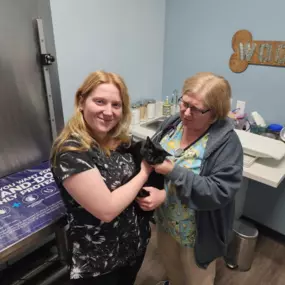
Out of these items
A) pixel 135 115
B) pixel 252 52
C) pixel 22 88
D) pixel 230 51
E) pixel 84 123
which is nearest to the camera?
pixel 84 123

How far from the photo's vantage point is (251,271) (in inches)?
73.5

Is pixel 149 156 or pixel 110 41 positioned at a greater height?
pixel 110 41

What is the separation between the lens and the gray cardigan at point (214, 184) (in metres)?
0.99

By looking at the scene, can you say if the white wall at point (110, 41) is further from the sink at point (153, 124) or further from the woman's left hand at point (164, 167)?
the woman's left hand at point (164, 167)

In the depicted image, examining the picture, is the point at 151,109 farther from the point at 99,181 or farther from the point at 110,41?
the point at 99,181

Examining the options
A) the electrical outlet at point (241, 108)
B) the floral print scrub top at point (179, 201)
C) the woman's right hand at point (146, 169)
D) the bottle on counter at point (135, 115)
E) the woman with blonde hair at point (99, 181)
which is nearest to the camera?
the woman with blonde hair at point (99, 181)

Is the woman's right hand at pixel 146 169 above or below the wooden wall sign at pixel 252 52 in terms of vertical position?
below

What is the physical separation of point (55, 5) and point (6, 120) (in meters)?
0.77

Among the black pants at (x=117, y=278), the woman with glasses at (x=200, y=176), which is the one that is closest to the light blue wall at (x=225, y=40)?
the woman with glasses at (x=200, y=176)

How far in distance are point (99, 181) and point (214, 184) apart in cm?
45

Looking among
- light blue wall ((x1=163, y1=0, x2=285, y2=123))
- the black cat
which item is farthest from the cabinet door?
light blue wall ((x1=163, y1=0, x2=285, y2=123))

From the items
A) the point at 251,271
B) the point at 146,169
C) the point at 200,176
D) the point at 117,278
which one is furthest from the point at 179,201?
the point at 251,271

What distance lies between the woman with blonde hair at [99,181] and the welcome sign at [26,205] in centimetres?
20

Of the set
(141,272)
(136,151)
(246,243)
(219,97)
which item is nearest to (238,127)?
(246,243)
